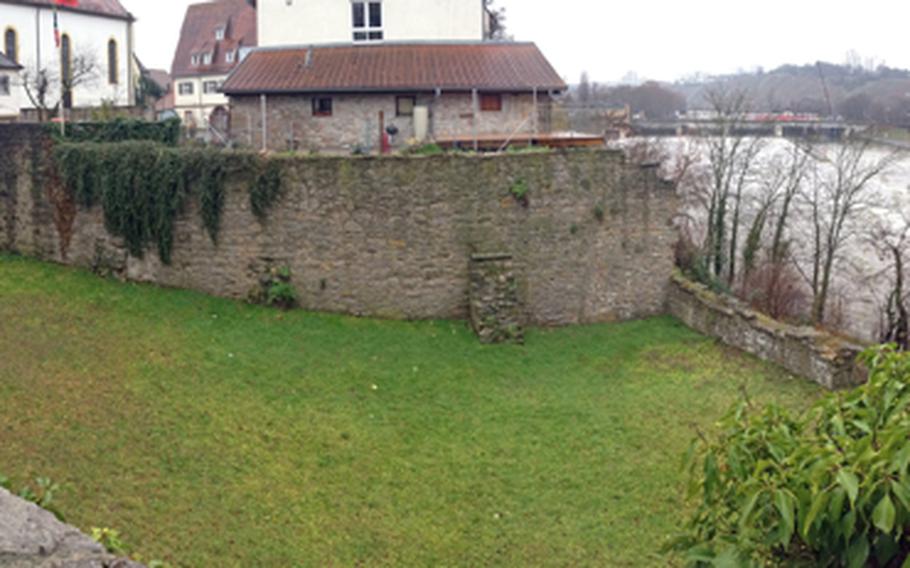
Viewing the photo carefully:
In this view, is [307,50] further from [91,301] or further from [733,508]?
[733,508]

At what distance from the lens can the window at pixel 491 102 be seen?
928 inches

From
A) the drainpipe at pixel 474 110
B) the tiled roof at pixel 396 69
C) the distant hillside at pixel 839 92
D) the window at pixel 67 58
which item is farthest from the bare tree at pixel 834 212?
the window at pixel 67 58

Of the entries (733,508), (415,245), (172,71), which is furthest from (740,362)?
(172,71)

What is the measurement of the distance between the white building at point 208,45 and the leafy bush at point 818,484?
55.2 metres

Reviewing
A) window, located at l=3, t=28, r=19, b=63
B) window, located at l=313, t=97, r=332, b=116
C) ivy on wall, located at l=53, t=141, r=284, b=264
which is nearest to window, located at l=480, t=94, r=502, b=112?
window, located at l=313, t=97, r=332, b=116

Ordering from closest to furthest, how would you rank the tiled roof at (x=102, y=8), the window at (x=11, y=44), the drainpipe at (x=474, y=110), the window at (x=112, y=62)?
the drainpipe at (x=474, y=110) → the window at (x=11, y=44) → the tiled roof at (x=102, y=8) → the window at (x=112, y=62)

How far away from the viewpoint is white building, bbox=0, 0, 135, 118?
39938 mm

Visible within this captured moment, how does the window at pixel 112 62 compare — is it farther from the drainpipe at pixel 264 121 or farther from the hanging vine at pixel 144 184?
the hanging vine at pixel 144 184

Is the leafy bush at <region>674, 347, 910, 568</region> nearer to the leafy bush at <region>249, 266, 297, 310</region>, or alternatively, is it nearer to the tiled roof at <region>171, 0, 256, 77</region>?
the leafy bush at <region>249, 266, 297, 310</region>

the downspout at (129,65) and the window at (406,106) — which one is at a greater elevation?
the downspout at (129,65)

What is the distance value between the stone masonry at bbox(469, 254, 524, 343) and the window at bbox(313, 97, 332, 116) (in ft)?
21.4

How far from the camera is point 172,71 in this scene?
6131cm

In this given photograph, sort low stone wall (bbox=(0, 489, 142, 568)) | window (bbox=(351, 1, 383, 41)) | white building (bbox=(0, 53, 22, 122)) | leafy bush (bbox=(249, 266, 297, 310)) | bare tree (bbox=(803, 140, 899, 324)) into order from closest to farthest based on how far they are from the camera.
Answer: low stone wall (bbox=(0, 489, 142, 568))
leafy bush (bbox=(249, 266, 297, 310))
window (bbox=(351, 1, 383, 41))
bare tree (bbox=(803, 140, 899, 324))
white building (bbox=(0, 53, 22, 122))

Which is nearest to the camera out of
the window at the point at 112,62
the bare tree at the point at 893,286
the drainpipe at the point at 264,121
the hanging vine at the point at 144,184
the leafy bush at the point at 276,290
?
the leafy bush at the point at 276,290
